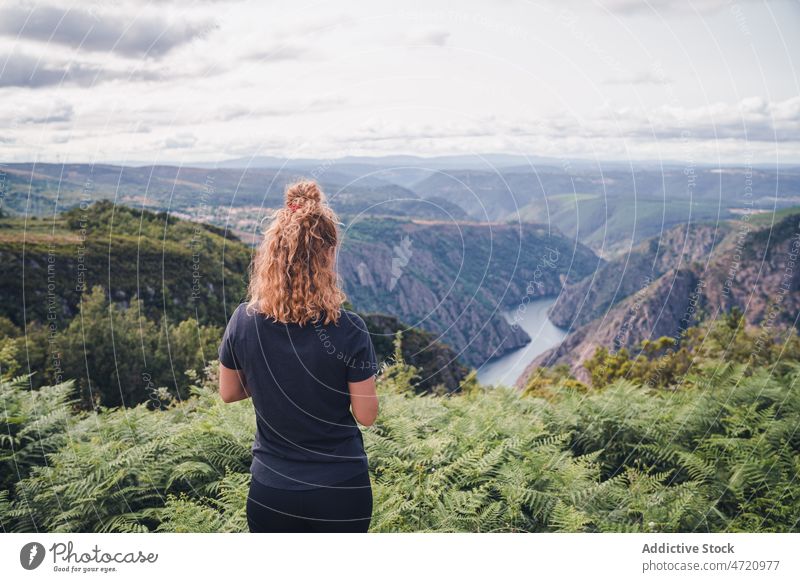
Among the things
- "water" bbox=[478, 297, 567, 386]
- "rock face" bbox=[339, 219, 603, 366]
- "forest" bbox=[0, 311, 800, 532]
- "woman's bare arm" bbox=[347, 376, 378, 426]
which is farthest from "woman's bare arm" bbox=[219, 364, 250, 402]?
"water" bbox=[478, 297, 567, 386]

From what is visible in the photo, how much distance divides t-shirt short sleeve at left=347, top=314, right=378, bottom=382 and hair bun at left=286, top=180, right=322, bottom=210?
2.20 feet

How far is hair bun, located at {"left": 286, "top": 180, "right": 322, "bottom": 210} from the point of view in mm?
3055

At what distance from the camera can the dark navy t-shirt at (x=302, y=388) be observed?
2793 millimetres

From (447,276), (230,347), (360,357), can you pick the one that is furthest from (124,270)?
(360,357)

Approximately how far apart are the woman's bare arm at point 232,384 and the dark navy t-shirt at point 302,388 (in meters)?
0.05

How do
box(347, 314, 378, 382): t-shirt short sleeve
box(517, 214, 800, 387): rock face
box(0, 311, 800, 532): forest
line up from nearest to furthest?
box(347, 314, 378, 382): t-shirt short sleeve
box(0, 311, 800, 532): forest
box(517, 214, 800, 387): rock face

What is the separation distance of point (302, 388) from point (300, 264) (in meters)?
0.61

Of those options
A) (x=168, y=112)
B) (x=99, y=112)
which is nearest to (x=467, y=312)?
(x=168, y=112)

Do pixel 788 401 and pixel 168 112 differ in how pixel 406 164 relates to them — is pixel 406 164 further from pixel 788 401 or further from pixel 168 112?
pixel 788 401

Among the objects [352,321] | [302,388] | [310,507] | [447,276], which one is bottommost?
[310,507]

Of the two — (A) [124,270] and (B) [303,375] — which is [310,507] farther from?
(A) [124,270]

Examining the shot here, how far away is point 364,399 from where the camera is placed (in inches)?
116

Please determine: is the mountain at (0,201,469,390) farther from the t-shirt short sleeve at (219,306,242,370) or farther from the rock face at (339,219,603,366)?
the t-shirt short sleeve at (219,306,242,370)
